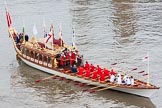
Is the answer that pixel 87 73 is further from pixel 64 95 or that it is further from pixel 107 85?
pixel 64 95

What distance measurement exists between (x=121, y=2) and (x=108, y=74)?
41.7m

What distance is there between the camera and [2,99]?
33469mm

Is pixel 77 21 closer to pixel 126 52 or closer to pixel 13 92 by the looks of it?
pixel 126 52

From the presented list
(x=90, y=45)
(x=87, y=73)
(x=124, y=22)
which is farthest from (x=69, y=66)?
(x=124, y=22)

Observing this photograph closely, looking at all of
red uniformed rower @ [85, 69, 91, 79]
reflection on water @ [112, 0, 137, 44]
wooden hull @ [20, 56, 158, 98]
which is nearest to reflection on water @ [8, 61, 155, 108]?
wooden hull @ [20, 56, 158, 98]

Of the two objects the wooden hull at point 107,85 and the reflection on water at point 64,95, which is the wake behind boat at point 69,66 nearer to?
the wooden hull at point 107,85

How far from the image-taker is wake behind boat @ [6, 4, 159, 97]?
108 feet

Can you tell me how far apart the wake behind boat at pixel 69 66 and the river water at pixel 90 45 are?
681 millimetres

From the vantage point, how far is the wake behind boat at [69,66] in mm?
32938

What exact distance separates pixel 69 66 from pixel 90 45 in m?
10.2

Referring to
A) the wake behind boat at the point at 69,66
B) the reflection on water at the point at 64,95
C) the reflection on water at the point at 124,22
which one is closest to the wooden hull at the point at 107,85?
the wake behind boat at the point at 69,66

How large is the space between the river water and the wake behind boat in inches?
26.8

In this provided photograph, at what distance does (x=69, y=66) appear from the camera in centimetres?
3775

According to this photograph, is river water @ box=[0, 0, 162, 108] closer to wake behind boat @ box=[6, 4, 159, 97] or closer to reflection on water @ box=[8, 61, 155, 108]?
reflection on water @ box=[8, 61, 155, 108]
